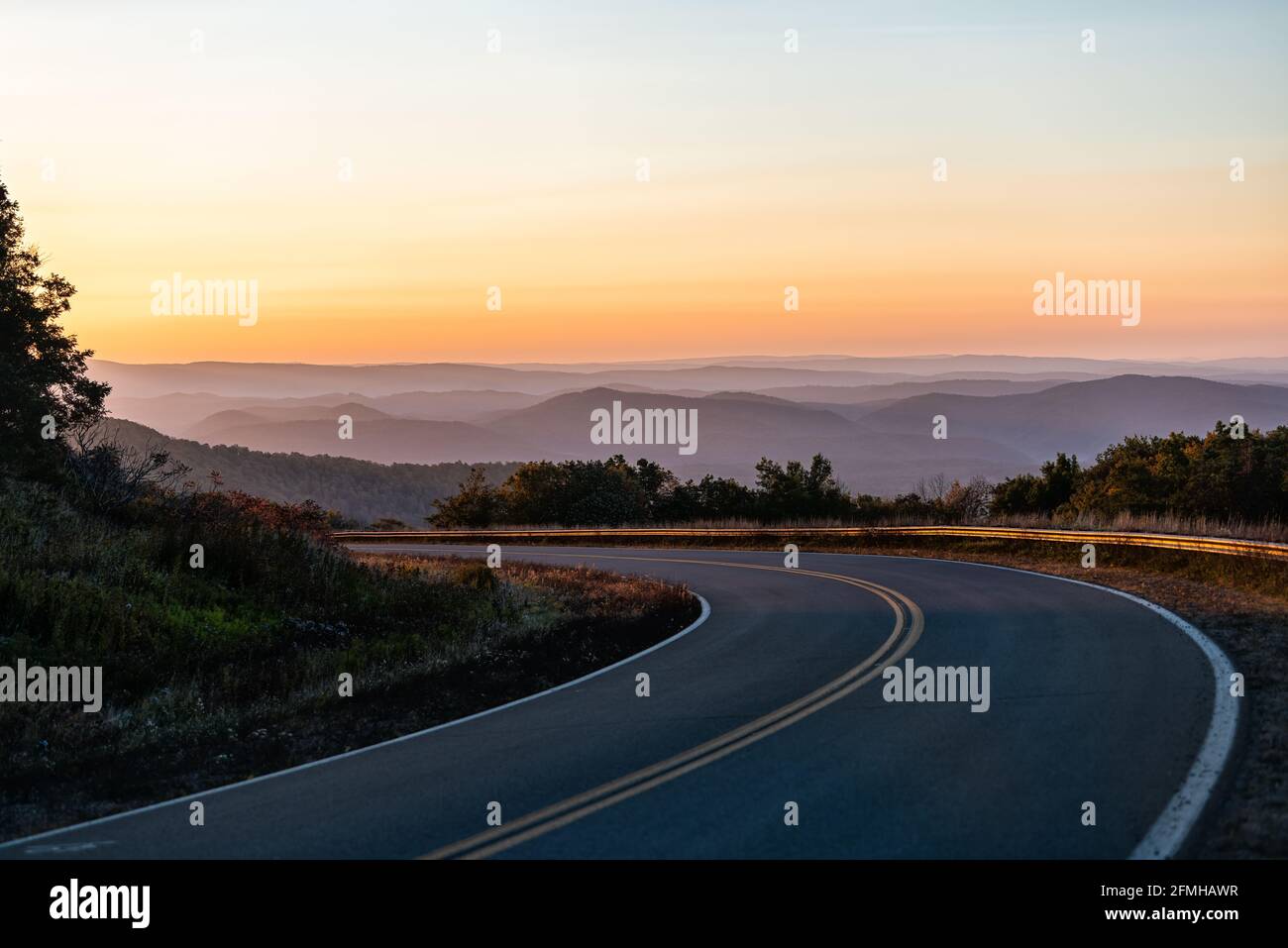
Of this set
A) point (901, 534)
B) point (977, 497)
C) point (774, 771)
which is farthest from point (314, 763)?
point (977, 497)

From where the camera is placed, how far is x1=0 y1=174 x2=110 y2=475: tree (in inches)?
845

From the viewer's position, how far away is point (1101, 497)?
117 ft

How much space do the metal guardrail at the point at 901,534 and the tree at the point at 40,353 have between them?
7736 mm

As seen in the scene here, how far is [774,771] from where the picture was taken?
8711 mm

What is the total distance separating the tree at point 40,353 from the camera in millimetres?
21453

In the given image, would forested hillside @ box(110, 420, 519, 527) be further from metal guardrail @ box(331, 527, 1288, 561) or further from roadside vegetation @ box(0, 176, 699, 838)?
roadside vegetation @ box(0, 176, 699, 838)

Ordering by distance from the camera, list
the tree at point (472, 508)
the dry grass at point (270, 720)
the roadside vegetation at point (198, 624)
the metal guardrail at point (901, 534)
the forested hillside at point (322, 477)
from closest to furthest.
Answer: the dry grass at point (270, 720) → the roadside vegetation at point (198, 624) → the metal guardrail at point (901, 534) → the tree at point (472, 508) → the forested hillside at point (322, 477)

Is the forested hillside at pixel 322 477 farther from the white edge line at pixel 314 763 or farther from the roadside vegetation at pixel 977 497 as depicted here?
the white edge line at pixel 314 763

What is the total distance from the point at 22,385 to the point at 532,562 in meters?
13.4

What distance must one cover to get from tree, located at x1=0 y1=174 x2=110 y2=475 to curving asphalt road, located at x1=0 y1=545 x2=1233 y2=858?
1372cm

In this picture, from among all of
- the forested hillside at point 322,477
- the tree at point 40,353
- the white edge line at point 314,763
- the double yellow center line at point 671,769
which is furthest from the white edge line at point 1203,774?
the forested hillside at point 322,477

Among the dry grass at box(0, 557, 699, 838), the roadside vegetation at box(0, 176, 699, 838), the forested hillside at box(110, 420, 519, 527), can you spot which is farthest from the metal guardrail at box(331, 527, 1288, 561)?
the forested hillside at box(110, 420, 519, 527)
